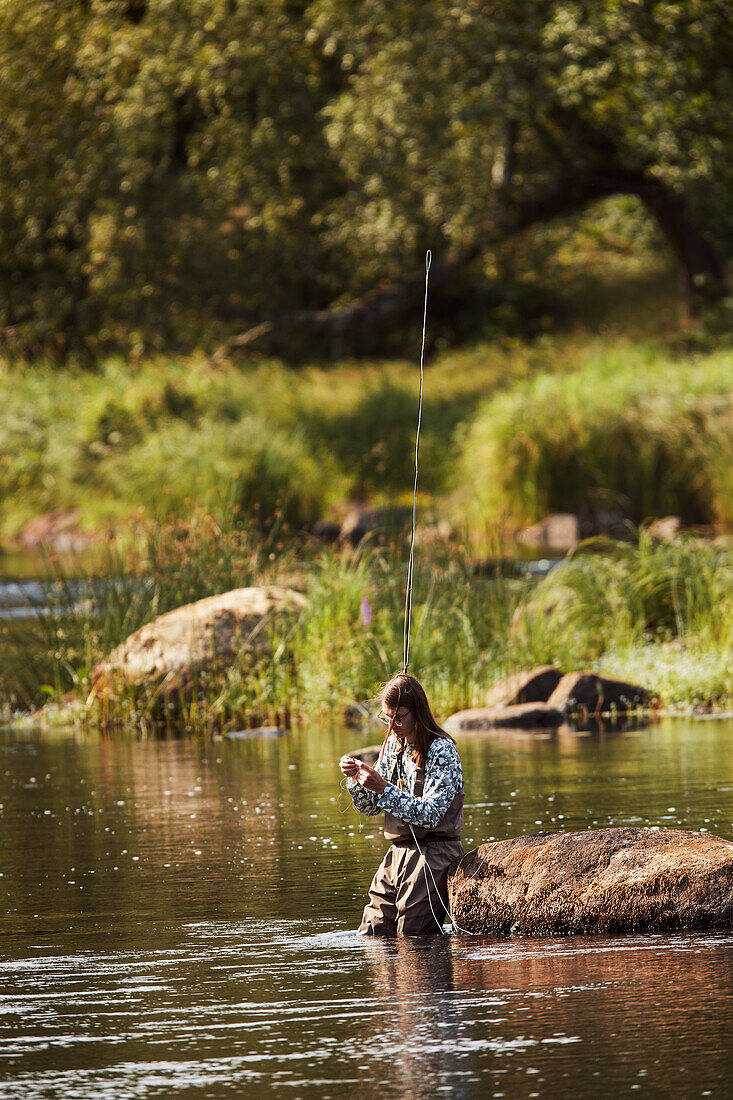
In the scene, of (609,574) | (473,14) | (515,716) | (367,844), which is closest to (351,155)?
(473,14)

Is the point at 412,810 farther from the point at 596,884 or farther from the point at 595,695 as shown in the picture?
the point at 595,695

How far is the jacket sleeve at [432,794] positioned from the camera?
6.87 m

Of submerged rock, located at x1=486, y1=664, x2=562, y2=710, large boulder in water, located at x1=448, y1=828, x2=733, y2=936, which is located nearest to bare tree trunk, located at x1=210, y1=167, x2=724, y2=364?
submerged rock, located at x1=486, y1=664, x2=562, y2=710

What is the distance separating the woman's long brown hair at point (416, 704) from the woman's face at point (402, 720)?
0.01m

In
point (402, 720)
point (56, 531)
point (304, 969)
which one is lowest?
point (56, 531)

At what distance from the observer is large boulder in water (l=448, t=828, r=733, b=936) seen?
266 inches

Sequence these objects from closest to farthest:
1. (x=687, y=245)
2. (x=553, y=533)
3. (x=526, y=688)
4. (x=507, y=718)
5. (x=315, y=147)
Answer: (x=507, y=718), (x=526, y=688), (x=553, y=533), (x=315, y=147), (x=687, y=245)

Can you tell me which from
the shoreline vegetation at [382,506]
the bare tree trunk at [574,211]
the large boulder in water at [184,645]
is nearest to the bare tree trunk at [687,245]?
the bare tree trunk at [574,211]

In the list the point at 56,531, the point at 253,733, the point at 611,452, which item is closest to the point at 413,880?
the point at 253,733

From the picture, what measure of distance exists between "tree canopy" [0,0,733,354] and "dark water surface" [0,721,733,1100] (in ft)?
87.2

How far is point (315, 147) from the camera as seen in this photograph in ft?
139

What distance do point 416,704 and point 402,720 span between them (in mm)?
87

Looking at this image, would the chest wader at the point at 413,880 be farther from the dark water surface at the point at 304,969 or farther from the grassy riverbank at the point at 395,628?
the grassy riverbank at the point at 395,628

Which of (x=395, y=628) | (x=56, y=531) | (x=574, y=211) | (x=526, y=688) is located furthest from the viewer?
(x=574, y=211)
